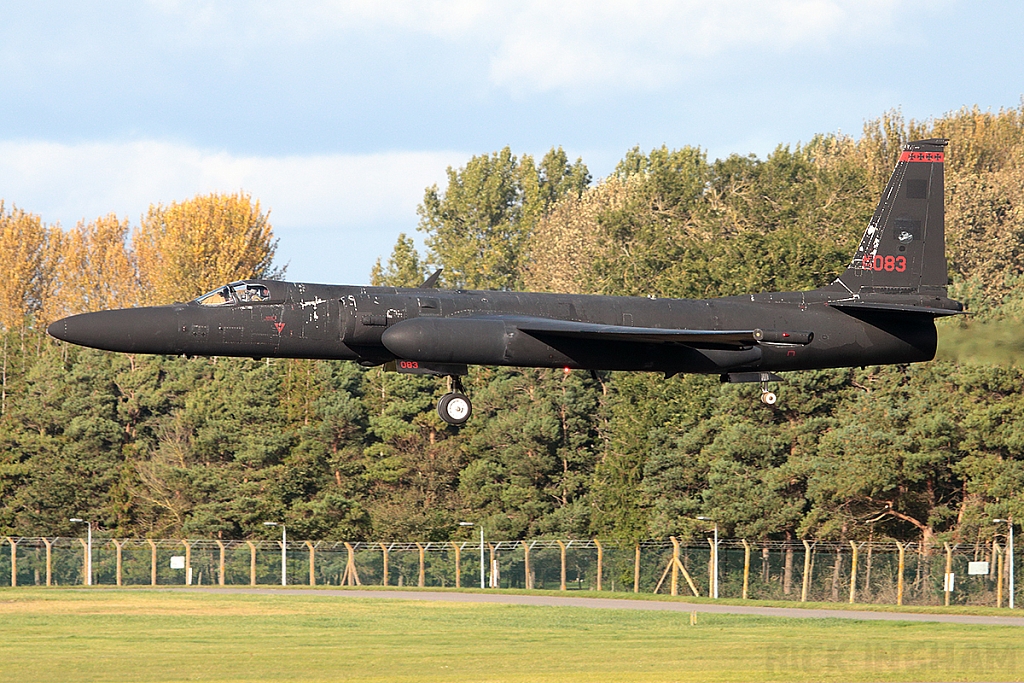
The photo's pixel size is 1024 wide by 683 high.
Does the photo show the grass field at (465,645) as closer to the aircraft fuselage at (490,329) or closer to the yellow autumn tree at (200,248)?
the aircraft fuselage at (490,329)

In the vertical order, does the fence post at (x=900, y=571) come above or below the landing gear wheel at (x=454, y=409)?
below

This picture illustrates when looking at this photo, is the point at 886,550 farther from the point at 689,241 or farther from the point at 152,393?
the point at 152,393

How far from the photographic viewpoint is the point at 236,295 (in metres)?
32.2

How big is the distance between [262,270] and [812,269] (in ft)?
168

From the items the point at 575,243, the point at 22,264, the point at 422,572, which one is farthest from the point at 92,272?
the point at 422,572

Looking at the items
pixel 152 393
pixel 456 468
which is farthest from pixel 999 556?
pixel 152 393

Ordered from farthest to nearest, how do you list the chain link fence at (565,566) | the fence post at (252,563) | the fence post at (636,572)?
1. the fence post at (252,563)
2. the fence post at (636,572)
3. the chain link fence at (565,566)

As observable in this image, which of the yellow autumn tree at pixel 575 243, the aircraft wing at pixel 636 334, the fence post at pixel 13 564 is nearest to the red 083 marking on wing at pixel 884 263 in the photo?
the aircraft wing at pixel 636 334

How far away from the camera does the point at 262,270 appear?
121m

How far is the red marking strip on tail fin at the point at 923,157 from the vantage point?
37719 millimetres

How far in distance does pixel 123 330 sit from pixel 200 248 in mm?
88524

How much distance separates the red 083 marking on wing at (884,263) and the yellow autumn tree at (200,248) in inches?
3254

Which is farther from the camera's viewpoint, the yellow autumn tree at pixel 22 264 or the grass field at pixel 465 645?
the yellow autumn tree at pixel 22 264

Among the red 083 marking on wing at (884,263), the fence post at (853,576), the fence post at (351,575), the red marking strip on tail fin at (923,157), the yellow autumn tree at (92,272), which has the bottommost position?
the fence post at (351,575)
